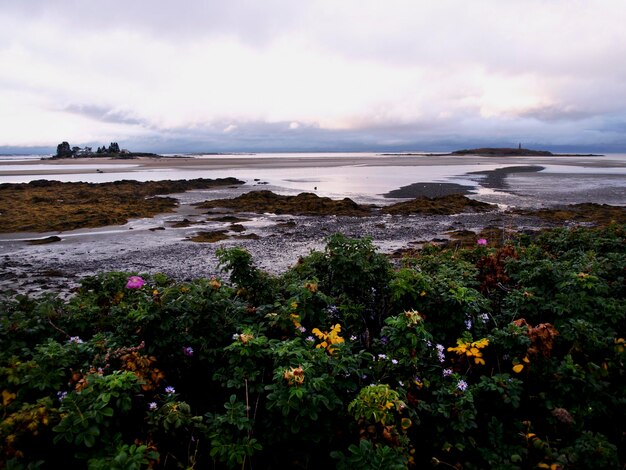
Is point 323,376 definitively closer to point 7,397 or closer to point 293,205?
point 7,397

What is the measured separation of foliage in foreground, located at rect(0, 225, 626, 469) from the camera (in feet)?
8.43

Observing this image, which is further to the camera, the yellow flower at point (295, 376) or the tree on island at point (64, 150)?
the tree on island at point (64, 150)

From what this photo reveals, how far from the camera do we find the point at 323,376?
2.73 m

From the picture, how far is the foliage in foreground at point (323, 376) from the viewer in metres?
2.57

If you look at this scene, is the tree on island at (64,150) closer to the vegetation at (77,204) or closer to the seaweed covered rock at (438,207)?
the vegetation at (77,204)

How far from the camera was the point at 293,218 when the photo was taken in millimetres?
20844

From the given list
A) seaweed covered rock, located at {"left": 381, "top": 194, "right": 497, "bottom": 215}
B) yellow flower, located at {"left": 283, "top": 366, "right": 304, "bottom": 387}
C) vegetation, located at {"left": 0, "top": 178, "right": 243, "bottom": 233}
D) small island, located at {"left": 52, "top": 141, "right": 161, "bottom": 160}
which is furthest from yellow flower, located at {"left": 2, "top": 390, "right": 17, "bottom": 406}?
small island, located at {"left": 52, "top": 141, "right": 161, "bottom": 160}

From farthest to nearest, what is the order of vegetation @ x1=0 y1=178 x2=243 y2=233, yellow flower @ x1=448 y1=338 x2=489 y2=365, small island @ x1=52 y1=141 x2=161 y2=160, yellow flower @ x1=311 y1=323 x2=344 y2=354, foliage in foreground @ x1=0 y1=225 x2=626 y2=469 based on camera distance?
small island @ x1=52 y1=141 x2=161 y2=160
vegetation @ x1=0 y1=178 x2=243 y2=233
yellow flower @ x1=448 y1=338 x2=489 y2=365
yellow flower @ x1=311 y1=323 x2=344 y2=354
foliage in foreground @ x1=0 y1=225 x2=626 y2=469

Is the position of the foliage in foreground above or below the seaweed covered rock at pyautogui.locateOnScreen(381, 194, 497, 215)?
above

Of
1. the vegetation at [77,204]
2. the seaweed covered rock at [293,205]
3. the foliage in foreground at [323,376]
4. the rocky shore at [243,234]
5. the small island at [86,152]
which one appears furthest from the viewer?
the small island at [86,152]

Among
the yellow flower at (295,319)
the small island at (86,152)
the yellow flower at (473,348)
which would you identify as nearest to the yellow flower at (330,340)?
Answer: the yellow flower at (295,319)

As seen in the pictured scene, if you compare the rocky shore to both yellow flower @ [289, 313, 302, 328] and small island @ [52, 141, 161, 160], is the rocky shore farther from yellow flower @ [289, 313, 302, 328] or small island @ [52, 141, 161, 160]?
small island @ [52, 141, 161, 160]

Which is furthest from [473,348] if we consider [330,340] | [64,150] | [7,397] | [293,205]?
[64,150]

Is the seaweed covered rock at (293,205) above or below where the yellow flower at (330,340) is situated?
below
